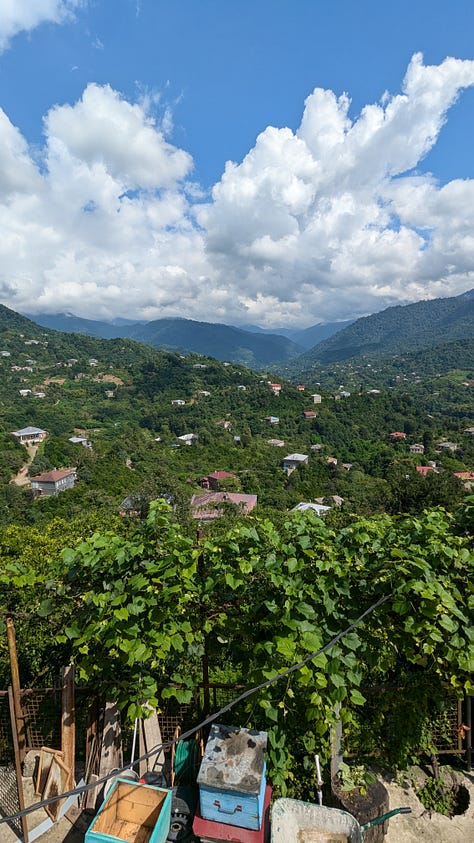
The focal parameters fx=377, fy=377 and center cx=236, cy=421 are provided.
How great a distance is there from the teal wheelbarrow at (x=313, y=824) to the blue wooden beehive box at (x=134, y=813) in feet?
2.46

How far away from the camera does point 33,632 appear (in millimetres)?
6094

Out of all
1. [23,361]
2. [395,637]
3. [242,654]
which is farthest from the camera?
[23,361]

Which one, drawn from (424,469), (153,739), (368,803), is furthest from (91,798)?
(424,469)

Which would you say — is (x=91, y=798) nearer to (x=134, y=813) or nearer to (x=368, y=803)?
(x=134, y=813)

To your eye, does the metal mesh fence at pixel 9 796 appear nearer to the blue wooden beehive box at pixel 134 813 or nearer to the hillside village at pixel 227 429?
the blue wooden beehive box at pixel 134 813

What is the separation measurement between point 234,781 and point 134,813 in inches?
32.3

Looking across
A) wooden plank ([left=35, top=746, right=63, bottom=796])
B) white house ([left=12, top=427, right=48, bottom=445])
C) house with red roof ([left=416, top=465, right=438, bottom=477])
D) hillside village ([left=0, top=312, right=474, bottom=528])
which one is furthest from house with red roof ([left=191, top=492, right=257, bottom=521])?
white house ([left=12, top=427, right=48, bottom=445])

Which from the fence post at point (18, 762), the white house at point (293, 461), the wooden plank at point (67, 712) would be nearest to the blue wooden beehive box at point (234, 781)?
the wooden plank at point (67, 712)

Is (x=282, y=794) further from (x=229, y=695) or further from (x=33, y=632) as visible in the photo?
(x=33, y=632)

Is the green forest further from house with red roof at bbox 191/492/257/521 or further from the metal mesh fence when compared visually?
house with red roof at bbox 191/492/257/521

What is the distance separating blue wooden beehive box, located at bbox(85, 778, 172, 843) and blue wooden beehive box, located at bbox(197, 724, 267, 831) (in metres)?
0.29

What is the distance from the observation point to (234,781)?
98.5 inches

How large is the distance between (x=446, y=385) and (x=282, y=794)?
12941 cm

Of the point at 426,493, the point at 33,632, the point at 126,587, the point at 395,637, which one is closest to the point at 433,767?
the point at 395,637
